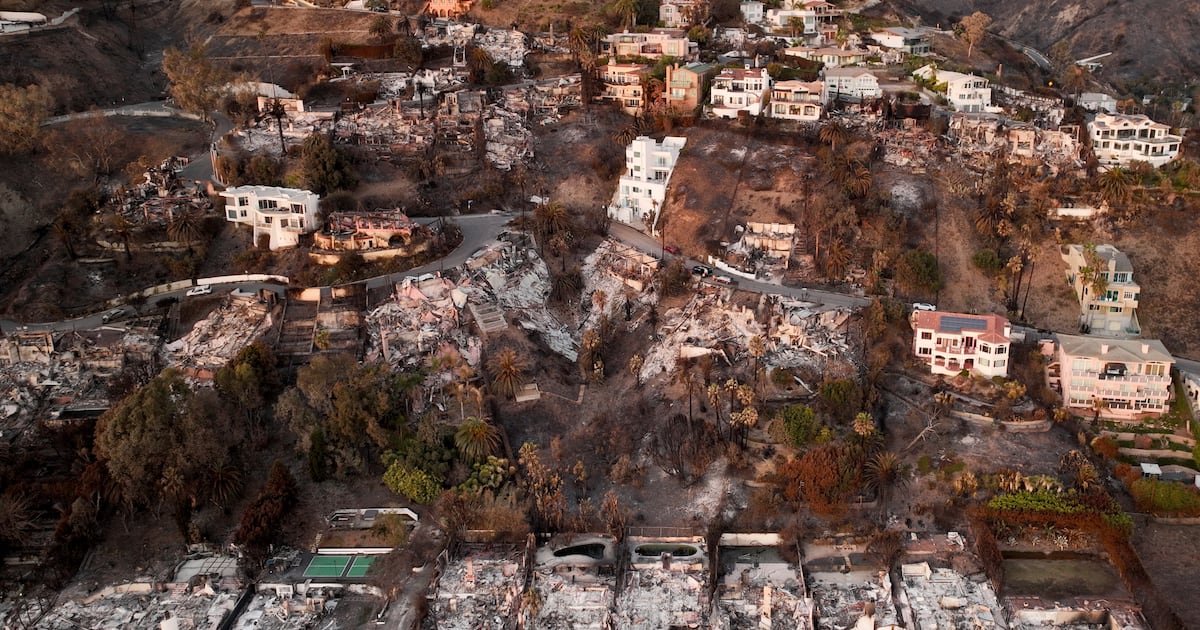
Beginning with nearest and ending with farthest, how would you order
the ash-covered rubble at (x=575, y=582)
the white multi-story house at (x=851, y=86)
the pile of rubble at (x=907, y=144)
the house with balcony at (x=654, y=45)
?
the ash-covered rubble at (x=575, y=582), the pile of rubble at (x=907, y=144), the white multi-story house at (x=851, y=86), the house with balcony at (x=654, y=45)

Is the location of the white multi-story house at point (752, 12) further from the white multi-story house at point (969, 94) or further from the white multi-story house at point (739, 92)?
the white multi-story house at point (969, 94)

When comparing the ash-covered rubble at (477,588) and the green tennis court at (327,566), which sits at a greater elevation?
the ash-covered rubble at (477,588)

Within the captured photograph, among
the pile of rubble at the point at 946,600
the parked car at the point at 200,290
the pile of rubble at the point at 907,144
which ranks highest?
the pile of rubble at the point at 907,144

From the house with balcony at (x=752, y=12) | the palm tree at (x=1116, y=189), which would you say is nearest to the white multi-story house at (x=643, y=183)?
the palm tree at (x=1116, y=189)

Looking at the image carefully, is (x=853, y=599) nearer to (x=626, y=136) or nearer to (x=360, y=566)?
(x=360, y=566)

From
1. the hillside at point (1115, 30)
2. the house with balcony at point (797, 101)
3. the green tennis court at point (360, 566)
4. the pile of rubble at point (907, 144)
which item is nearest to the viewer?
the green tennis court at point (360, 566)

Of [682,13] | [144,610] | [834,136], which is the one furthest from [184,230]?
[682,13]

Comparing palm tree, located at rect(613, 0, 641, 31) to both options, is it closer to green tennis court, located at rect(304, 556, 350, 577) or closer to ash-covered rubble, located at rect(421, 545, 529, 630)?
ash-covered rubble, located at rect(421, 545, 529, 630)

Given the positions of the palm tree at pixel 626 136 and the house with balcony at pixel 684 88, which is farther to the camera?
the house with balcony at pixel 684 88
